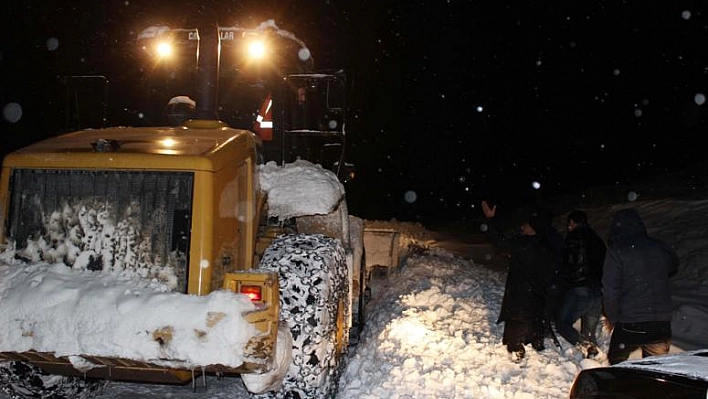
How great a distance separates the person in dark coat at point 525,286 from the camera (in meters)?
5.98

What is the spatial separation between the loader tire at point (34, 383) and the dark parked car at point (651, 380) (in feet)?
12.2

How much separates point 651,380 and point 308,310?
220 cm

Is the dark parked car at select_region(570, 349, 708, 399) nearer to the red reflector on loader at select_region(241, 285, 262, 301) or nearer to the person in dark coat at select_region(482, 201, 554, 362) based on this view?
the red reflector on loader at select_region(241, 285, 262, 301)

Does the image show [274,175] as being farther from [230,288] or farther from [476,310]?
[476,310]

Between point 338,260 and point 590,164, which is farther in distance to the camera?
point 590,164

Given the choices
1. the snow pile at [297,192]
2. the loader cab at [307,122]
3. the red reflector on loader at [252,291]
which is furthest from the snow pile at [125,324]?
the loader cab at [307,122]

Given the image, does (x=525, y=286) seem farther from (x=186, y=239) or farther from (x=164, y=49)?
(x=164, y=49)

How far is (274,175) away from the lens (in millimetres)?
5180

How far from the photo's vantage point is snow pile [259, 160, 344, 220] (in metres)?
5.00

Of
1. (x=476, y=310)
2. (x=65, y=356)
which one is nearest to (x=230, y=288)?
(x=65, y=356)

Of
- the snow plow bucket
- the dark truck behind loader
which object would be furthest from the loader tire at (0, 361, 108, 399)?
the snow plow bucket

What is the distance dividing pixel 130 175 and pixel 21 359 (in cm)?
129

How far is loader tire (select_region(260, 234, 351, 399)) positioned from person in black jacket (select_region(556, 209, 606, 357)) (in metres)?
2.75

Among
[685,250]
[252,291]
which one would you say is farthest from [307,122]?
[685,250]
